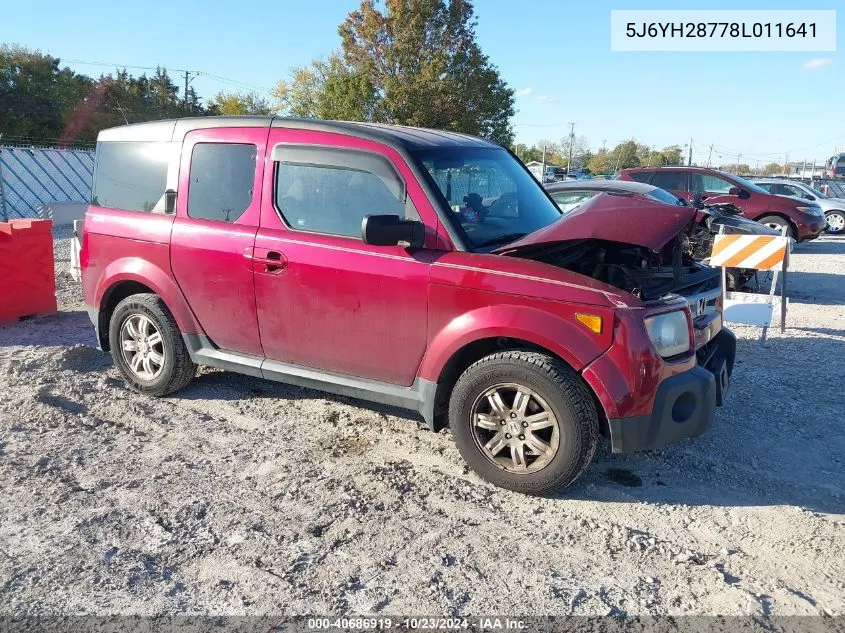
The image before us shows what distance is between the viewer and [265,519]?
11.4ft

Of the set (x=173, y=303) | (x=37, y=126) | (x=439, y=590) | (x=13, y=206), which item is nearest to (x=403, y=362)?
(x=439, y=590)

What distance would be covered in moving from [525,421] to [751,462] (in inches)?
65.9

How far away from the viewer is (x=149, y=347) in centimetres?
516

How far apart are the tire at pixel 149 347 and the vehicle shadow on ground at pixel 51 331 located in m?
1.30

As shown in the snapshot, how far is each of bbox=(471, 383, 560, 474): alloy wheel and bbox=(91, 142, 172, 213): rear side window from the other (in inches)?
112

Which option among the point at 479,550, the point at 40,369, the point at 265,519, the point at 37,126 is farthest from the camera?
the point at 37,126

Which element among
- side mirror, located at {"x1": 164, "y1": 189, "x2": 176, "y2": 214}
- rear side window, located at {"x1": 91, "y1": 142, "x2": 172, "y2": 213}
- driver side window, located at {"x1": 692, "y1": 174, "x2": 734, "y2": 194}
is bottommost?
side mirror, located at {"x1": 164, "y1": 189, "x2": 176, "y2": 214}

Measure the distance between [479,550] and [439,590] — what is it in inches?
14.7

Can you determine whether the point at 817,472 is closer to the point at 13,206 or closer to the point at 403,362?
the point at 403,362

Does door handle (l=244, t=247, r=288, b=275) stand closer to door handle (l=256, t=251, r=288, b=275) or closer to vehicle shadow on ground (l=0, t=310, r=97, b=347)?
door handle (l=256, t=251, r=288, b=275)

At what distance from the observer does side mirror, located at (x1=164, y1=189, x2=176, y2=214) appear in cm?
486

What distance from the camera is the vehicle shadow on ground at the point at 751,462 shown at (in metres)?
3.85

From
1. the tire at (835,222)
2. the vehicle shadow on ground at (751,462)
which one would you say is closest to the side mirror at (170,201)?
the vehicle shadow on ground at (751,462)

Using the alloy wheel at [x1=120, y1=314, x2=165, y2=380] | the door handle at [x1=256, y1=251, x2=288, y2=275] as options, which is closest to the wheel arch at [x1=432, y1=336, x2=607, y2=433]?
the door handle at [x1=256, y1=251, x2=288, y2=275]
